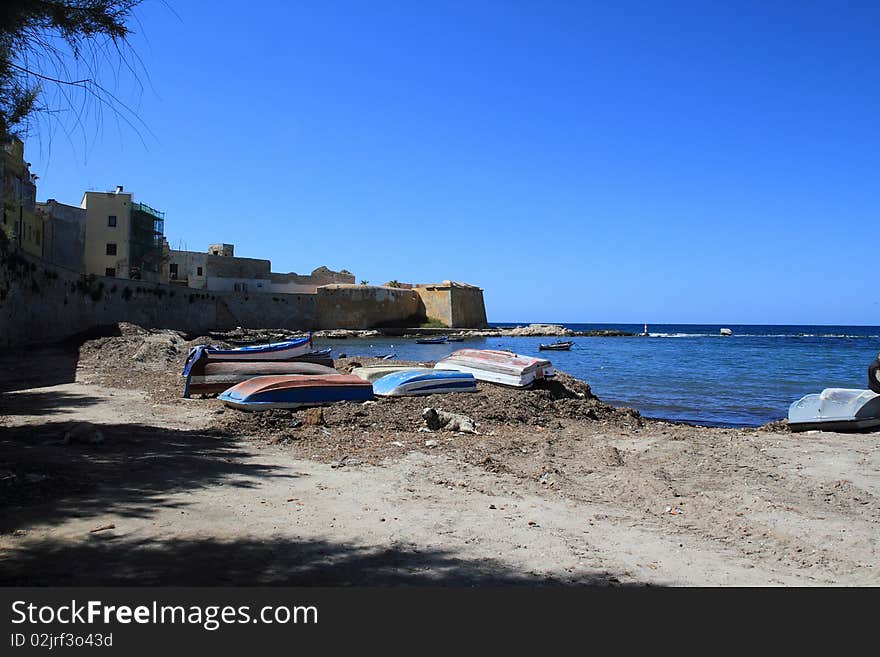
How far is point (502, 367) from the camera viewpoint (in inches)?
501

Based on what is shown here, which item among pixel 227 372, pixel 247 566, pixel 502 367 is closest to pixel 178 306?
pixel 227 372

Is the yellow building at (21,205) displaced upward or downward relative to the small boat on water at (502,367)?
upward

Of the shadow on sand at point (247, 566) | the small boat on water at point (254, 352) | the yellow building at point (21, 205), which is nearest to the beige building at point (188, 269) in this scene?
the yellow building at point (21, 205)

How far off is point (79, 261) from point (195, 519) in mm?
43427

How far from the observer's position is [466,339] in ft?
180

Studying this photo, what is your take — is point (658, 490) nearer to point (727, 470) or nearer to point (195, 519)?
point (727, 470)

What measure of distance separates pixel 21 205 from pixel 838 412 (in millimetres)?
32913

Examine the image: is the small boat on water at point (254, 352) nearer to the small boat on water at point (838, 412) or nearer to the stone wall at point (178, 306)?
the stone wall at point (178, 306)

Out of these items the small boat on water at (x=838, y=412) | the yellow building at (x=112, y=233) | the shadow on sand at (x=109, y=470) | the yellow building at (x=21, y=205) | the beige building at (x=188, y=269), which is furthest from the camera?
the beige building at (x=188, y=269)

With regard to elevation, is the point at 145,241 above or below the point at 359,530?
above

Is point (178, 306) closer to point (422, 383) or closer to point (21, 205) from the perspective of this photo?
point (21, 205)

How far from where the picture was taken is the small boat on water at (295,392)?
926cm

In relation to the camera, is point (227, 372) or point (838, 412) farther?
point (838, 412)

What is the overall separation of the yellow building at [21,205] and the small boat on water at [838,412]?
26.7 meters
